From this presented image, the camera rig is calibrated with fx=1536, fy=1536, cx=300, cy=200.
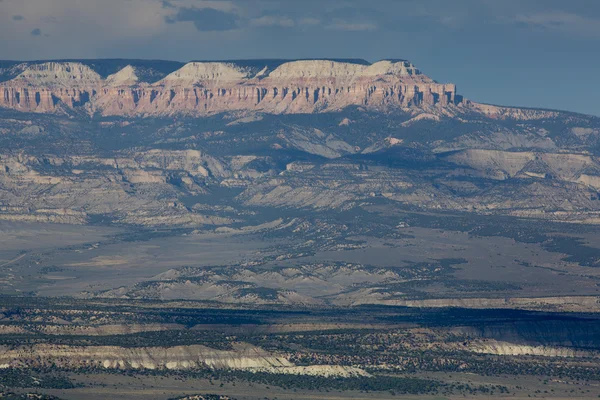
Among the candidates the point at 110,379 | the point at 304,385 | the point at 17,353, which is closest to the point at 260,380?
the point at 304,385

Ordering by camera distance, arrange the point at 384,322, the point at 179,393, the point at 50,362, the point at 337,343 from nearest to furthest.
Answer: the point at 179,393
the point at 50,362
the point at 337,343
the point at 384,322

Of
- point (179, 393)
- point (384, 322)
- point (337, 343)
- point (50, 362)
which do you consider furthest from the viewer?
point (384, 322)

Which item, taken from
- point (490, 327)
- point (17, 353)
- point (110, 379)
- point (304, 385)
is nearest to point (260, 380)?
point (304, 385)

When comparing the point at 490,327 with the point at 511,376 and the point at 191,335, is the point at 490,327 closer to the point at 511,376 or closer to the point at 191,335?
the point at 511,376

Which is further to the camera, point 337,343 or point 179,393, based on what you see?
point 337,343

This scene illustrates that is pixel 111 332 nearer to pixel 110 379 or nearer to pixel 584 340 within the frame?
pixel 110 379

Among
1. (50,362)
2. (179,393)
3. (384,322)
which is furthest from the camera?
(384,322)

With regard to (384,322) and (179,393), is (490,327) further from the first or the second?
(179,393)

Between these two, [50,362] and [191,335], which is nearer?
[50,362]
